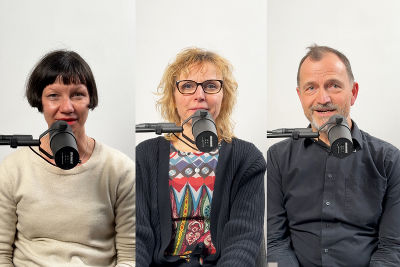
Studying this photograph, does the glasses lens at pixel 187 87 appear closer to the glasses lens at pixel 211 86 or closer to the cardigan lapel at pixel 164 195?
the glasses lens at pixel 211 86

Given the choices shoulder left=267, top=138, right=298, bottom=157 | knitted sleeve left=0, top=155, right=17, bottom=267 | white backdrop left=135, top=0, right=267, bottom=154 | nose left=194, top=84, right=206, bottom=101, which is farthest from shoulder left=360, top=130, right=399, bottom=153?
knitted sleeve left=0, top=155, right=17, bottom=267

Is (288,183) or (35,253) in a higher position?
(288,183)

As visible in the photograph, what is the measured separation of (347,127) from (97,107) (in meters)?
0.86

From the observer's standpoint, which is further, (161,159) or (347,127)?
(347,127)

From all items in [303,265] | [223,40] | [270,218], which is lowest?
[303,265]

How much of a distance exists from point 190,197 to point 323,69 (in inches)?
26.0

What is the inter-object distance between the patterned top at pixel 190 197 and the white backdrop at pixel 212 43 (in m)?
0.13

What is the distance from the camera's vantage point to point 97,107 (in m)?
1.92

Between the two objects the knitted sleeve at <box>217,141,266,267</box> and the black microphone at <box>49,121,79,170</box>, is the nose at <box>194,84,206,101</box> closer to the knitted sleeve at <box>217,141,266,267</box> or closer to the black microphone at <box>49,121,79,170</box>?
the knitted sleeve at <box>217,141,266,267</box>

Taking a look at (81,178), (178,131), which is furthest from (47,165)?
(178,131)

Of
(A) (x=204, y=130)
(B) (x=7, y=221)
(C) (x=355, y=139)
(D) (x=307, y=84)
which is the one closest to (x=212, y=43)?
(A) (x=204, y=130)

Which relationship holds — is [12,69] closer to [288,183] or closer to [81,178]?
[81,178]

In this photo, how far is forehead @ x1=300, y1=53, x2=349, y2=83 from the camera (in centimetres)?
205

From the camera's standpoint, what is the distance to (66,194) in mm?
1871
